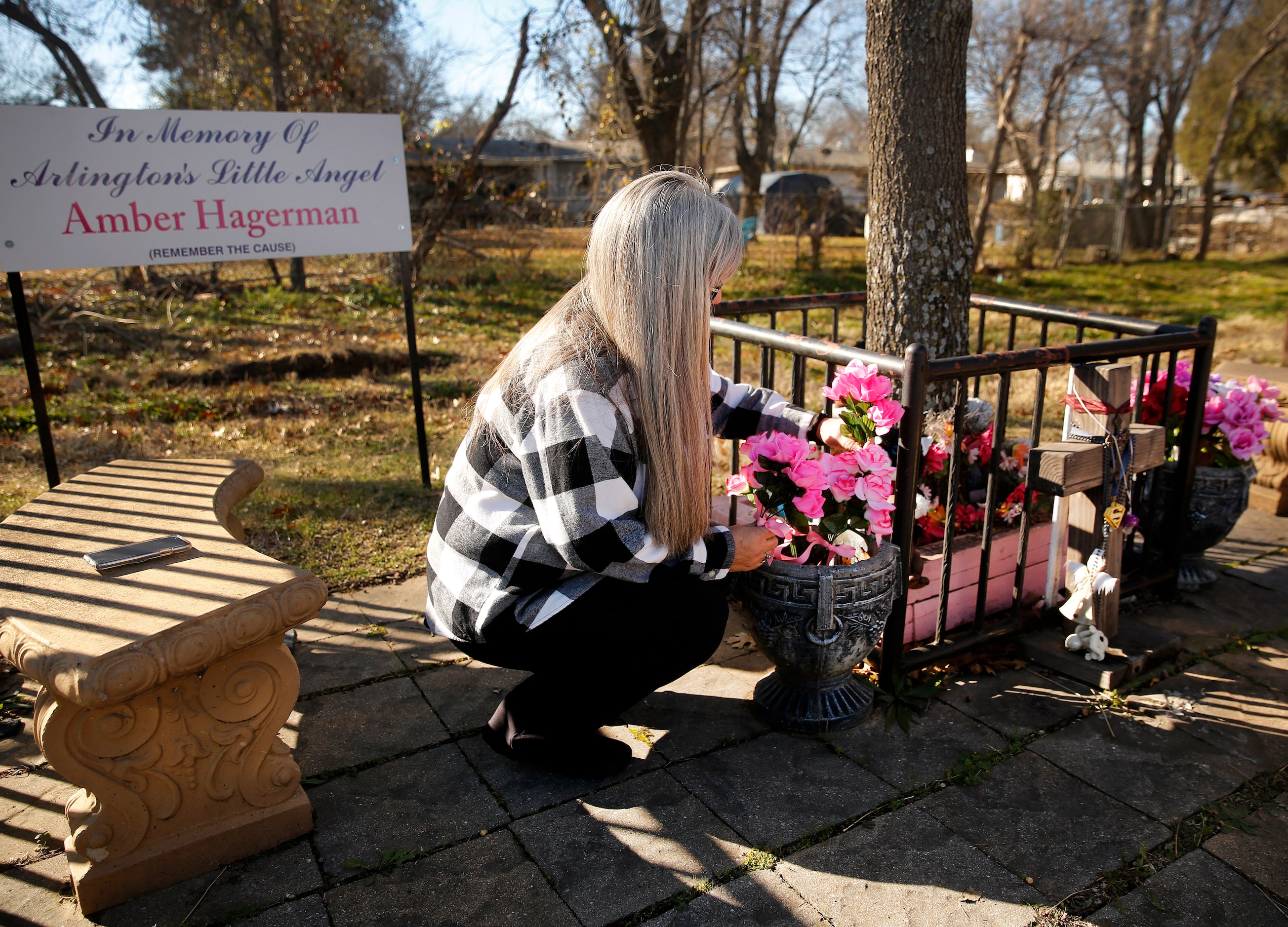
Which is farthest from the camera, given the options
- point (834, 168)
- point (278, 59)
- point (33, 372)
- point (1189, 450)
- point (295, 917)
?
point (834, 168)

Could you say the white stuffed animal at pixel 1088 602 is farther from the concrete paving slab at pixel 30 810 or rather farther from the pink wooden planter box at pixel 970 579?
the concrete paving slab at pixel 30 810

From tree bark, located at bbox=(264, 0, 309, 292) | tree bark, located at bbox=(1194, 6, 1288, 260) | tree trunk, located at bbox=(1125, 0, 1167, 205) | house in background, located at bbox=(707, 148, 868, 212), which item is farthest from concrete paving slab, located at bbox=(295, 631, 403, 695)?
house in background, located at bbox=(707, 148, 868, 212)

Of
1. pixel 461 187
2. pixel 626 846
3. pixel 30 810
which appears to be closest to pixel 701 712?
pixel 626 846

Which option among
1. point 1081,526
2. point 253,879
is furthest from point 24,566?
point 1081,526

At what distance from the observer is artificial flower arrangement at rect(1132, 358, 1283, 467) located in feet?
10.9

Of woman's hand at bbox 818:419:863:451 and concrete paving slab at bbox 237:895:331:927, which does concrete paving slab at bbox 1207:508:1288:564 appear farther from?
concrete paving slab at bbox 237:895:331:927

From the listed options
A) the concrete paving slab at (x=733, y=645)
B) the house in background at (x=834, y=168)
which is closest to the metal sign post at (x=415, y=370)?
the concrete paving slab at (x=733, y=645)

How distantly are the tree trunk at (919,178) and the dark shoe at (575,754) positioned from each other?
2.29 metres

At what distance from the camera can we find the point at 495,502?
2092mm

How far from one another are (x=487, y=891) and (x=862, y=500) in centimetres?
137

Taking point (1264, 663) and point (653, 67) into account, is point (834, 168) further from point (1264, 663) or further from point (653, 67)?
point (1264, 663)

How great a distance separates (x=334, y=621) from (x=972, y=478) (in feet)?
8.43

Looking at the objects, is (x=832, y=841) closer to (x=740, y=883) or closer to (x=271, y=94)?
(x=740, y=883)

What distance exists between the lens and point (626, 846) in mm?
2033
